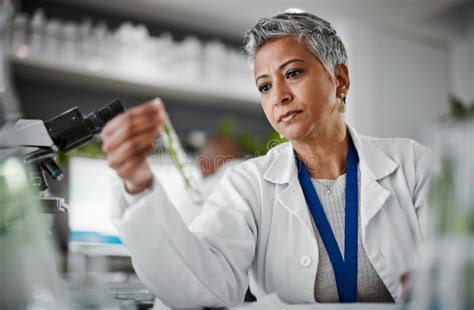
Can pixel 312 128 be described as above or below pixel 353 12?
below

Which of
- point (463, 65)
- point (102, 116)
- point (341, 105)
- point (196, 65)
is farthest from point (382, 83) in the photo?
point (102, 116)

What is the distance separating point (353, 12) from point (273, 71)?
256 cm

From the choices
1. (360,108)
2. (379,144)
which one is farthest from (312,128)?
(360,108)

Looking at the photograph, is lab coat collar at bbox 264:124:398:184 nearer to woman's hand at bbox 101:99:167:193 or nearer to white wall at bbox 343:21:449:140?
woman's hand at bbox 101:99:167:193

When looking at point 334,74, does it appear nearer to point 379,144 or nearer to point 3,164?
point 379,144

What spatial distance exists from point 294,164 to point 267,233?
0.15 metres

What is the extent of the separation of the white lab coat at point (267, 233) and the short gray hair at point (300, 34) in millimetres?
205

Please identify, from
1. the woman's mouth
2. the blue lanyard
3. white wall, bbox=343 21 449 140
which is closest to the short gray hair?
the woman's mouth

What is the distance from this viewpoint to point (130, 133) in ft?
2.13

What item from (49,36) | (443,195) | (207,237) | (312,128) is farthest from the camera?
(49,36)

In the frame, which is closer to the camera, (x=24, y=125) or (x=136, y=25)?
(x=24, y=125)

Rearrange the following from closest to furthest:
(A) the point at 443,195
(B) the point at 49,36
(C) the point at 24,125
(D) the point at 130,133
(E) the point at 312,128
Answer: (A) the point at 443,195
(D) the point at 130,133
(C) the point at 24,125
(E) the point at 312,128
(B) the point at 49,36

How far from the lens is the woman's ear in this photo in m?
1.03

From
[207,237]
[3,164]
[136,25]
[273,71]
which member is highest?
[136,25]
